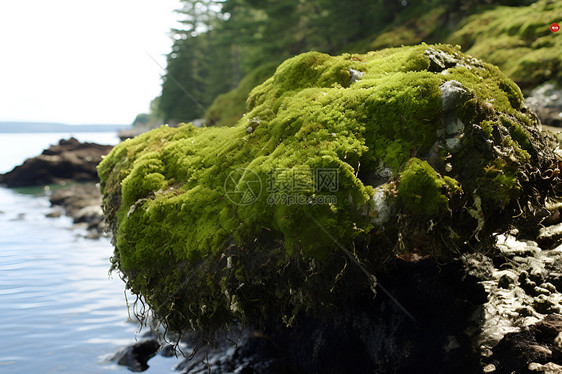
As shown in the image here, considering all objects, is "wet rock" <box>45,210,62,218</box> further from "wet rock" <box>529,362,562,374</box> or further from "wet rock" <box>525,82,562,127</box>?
"wet rock" <box>529,362,562,374</box>

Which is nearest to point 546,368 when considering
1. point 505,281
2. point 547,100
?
point 505,281

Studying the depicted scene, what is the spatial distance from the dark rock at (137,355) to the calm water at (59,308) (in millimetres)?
108

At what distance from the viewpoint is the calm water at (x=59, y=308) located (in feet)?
18.2

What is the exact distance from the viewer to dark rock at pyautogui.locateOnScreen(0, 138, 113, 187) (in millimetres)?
23375

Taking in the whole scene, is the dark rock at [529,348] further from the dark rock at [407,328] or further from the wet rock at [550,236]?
the wet rock at [550,236]

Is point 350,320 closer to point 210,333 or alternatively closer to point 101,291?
point 210,333

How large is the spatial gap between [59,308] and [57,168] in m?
19.6

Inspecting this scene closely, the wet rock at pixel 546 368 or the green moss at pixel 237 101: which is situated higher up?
the green moss at pixel 237 101

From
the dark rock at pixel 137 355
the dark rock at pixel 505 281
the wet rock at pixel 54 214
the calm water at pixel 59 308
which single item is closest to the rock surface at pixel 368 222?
the dark rock at pixel 505 281

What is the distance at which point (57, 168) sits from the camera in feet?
79.4

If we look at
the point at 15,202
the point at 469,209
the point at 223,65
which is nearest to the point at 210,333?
the point at 469,209

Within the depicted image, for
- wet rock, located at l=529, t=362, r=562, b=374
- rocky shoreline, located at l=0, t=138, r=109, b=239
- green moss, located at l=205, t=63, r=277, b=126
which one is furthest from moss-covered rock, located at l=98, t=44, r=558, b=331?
rocky shoreline, located at l=0, t=138, r=109, b=239

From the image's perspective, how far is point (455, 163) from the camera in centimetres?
332

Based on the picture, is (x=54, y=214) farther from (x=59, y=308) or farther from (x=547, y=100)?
(x=547, y=100)
